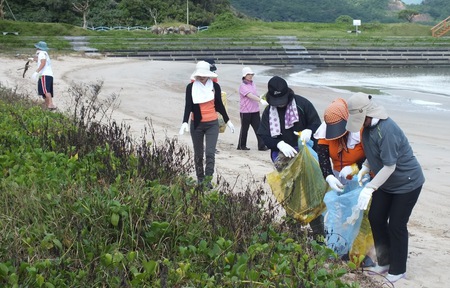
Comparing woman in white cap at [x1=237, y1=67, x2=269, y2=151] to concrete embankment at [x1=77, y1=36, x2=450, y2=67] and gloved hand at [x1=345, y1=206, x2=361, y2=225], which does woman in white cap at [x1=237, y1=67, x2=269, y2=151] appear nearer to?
gloved hand at [x1=345, y1=206, x2=361, y2=225]

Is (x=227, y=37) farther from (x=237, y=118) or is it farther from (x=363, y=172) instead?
(x=363, y=172)

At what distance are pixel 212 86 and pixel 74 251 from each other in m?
3.98

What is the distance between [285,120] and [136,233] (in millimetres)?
1937

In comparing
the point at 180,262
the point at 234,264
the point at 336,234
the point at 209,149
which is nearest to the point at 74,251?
the point at 180,262

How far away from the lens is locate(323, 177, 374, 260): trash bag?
591 cm

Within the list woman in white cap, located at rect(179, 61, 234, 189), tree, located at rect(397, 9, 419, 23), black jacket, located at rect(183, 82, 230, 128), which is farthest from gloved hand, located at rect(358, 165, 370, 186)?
tree, located at rect(397, 9, 419, 23)

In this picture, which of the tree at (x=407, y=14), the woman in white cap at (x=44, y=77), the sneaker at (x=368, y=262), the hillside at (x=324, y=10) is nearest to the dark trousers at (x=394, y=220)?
the sneaker at (x=368, y=262)

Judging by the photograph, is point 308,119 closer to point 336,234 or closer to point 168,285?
point 336,234

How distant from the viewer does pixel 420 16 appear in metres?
84.2

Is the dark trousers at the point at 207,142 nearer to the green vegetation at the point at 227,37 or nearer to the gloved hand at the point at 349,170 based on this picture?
the gloved hand at the point at 349,170

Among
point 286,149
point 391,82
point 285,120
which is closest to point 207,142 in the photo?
point 285,120

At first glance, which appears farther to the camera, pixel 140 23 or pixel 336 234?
pixel 140 23

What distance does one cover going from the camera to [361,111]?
5430 mm

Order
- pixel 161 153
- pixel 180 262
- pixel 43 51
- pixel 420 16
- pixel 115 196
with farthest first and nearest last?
pixel 420 16, pixel 43 51, pixel 161 153, pixel 115 196, pixel 180 262
